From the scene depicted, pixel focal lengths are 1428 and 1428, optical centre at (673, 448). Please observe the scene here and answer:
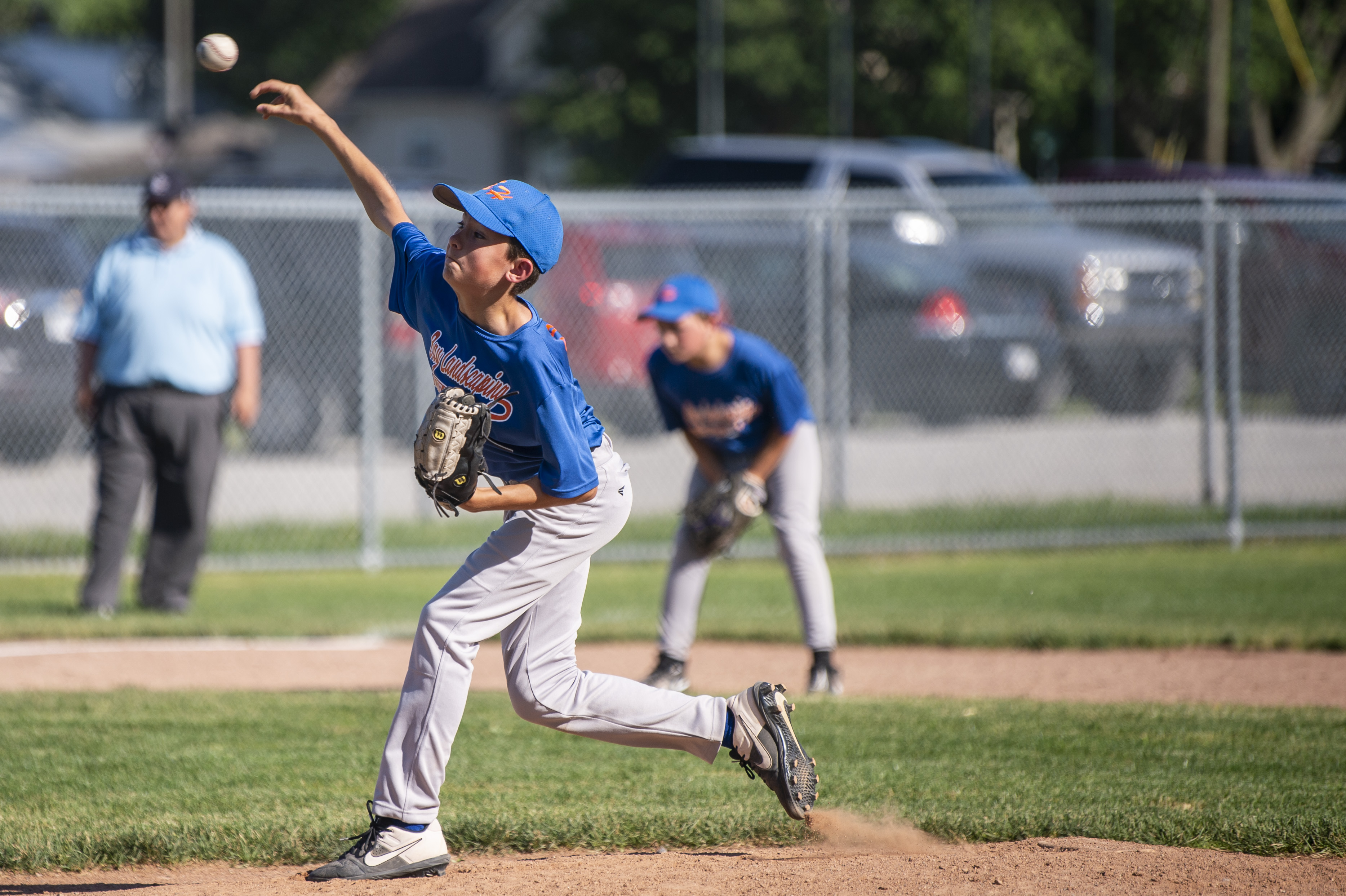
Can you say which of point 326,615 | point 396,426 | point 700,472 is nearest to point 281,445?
point 396,426

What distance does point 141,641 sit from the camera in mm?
7410

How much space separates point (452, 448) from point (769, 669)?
12.6 feet

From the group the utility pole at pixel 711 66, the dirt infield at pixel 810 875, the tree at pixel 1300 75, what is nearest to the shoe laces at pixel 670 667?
the dirt infield at pixel 810 875

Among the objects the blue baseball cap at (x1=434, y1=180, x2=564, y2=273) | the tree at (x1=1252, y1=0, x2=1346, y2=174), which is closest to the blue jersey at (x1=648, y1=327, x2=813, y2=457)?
the blue baseball cap at (x1=434, y1=180, x2=564, y2=273)

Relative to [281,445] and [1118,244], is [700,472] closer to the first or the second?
[281,445]

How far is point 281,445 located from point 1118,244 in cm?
760

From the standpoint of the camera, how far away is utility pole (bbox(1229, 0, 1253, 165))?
2545 centimetres

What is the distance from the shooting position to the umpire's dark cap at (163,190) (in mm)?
7457

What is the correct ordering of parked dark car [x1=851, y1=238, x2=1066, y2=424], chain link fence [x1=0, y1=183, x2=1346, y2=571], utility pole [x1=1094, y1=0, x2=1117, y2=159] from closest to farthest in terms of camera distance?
chain link fence [x1=0, y1=183, x2=1346, y2=571], parked dark car [x1=851, y1=238, x2=1066, y2=424], utility pole [x1=1094, y1=0, x2=1117, y2=159]

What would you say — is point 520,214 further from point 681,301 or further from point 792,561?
point 792,561

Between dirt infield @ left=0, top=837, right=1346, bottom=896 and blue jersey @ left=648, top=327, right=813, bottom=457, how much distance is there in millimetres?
2304

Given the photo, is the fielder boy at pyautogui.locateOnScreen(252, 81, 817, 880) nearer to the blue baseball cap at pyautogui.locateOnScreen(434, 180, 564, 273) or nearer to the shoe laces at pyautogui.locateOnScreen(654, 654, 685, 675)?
the blue baseball cap at pyautogui.locateOnScreen(434, 180, 564, 273)

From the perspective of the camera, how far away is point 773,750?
12.8ft

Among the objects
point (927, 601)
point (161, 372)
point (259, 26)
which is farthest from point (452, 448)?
point (259, 26)
